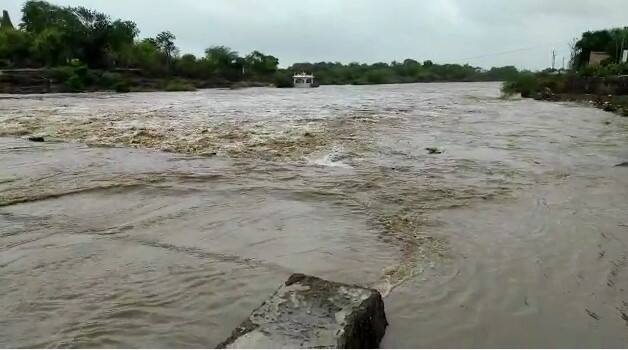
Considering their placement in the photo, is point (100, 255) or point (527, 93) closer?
point (100, 255)

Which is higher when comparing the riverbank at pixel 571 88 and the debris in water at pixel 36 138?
the riverbank at pixel 571 88

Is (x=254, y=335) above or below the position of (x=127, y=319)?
above

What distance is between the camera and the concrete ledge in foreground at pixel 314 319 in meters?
2.68

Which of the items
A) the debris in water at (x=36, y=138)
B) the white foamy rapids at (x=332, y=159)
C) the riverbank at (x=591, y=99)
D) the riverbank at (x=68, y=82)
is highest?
the riverbank at (x=68, y=82)

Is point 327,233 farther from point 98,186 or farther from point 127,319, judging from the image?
point 98,186

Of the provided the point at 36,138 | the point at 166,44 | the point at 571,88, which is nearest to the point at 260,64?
the point at 166,44

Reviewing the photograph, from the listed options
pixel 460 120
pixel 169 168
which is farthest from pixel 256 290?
pixel 460 120

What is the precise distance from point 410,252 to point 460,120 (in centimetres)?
1667

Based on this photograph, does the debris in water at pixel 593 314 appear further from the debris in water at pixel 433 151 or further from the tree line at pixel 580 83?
the tree line at pixel 580 83

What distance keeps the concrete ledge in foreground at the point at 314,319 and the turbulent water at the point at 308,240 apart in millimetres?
470

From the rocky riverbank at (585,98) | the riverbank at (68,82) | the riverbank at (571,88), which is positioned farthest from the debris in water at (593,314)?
the riverbank at (68,82)

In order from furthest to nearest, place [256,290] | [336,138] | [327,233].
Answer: [336,138] < [327,233] < [256,290]

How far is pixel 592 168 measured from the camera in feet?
32.6

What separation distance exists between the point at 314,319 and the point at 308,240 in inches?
100
